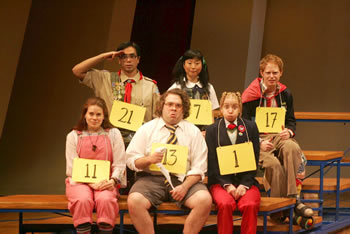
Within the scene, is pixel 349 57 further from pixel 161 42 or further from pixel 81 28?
pixel 81 28

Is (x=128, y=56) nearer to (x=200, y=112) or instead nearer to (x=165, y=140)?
(x=200, y=112)

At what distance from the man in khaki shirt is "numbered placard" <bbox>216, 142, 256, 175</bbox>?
833 mm

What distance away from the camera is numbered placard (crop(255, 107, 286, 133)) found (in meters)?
4.62

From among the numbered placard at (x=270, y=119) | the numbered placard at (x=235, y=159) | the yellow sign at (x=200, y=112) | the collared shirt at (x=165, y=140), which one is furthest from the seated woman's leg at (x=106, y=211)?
the numbered placard at (x=270, y=119)

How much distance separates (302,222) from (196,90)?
4.53ft

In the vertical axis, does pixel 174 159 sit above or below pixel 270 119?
below

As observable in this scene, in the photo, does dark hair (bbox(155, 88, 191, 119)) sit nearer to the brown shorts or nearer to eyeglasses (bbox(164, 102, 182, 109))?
eyeglasses (bbox(164, 102, 182, 109))

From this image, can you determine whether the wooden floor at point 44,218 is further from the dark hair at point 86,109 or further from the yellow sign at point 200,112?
the dark hair at point 86,109

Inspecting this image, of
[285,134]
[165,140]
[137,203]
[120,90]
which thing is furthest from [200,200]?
[120,90]

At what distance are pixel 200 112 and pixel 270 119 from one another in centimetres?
58

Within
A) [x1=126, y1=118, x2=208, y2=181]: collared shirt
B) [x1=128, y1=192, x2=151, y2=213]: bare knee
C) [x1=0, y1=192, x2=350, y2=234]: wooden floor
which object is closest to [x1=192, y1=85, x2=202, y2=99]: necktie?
[x1=126, y1=118, x2=208, y2=181]: collared shirt

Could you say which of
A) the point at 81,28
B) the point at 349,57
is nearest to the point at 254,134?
the point at 81,28

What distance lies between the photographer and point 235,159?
4.09 m

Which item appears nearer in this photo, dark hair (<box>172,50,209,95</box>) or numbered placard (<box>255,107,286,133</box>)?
numbered placard (<box>255,107,286,133</box>)
